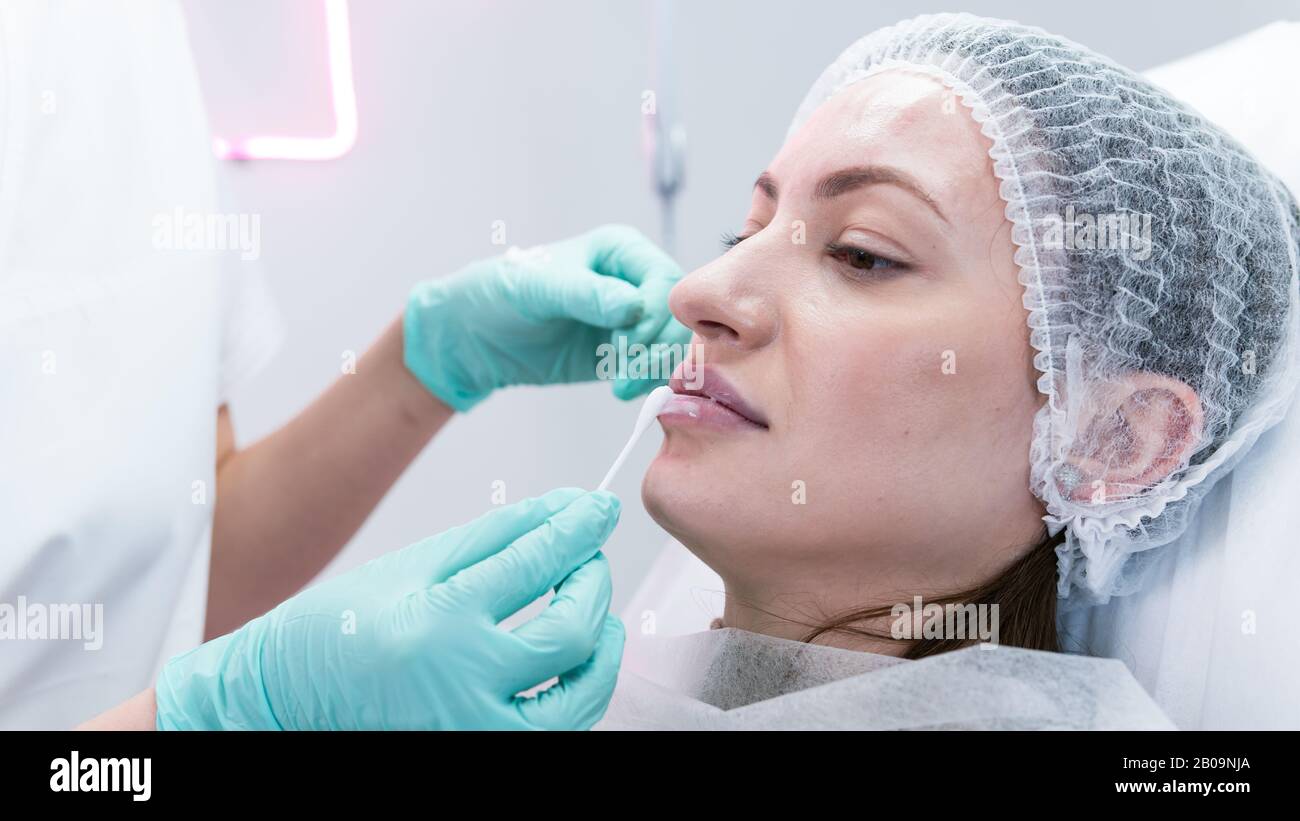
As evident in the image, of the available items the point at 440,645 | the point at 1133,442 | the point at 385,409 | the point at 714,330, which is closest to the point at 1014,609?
the point at 1133,442

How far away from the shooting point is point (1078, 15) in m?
1.60

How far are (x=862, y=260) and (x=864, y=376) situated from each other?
12 cm

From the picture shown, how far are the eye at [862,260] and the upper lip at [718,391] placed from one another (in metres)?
0.17

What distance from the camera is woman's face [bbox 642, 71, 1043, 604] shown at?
3.08 ft

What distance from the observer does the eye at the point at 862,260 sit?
958mm

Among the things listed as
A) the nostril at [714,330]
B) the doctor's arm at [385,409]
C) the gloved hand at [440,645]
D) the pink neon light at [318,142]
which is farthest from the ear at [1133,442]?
the pink neon light at [318,142]

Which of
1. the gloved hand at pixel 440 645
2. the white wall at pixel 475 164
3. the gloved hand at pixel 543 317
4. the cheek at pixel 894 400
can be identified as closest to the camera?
the gloved hand at pixel 440 645

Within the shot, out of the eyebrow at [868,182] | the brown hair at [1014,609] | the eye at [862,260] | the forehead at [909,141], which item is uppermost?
the forehead at [909,141]

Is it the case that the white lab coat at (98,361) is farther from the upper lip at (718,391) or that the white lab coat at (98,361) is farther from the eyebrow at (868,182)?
the eyebrow at (868,182)

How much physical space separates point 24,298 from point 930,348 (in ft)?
3.12

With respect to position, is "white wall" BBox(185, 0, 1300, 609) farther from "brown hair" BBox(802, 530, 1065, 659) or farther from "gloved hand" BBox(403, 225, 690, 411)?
"brown hair" BBox(802, 530, 1065, 659)

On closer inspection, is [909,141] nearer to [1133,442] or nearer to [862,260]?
[862,260]

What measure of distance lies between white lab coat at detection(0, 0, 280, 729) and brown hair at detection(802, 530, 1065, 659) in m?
0.77

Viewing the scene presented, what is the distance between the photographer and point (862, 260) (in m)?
0.97
